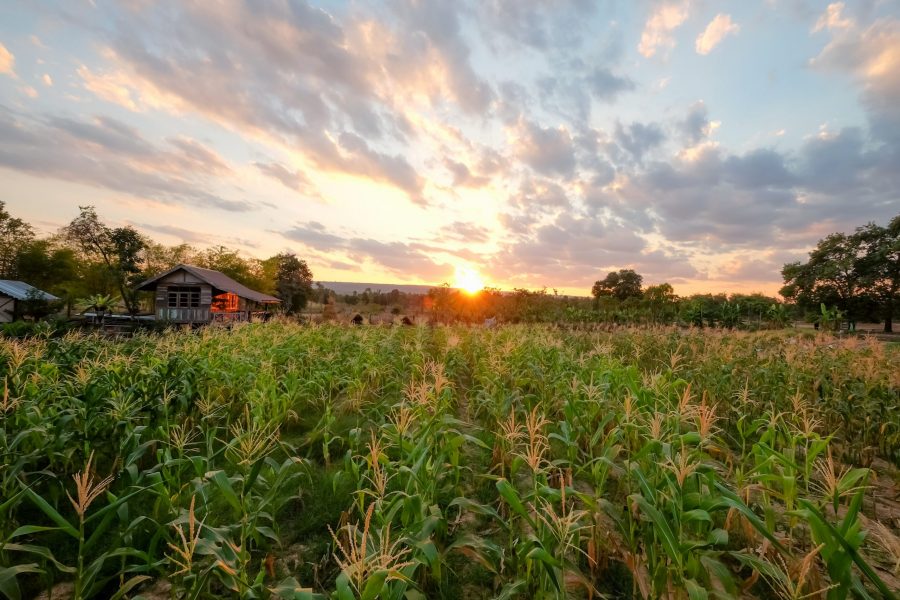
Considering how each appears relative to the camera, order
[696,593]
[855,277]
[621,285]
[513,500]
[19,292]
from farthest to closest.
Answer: [621,285]
[855,277]
[19,292]
[513,500]
[696,593]

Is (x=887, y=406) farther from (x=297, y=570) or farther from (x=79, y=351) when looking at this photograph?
(x=79, y=351)

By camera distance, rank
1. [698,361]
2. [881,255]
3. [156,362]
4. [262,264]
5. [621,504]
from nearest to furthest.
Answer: [621,504]
[156,362]
[698,361]
[881,255]
[262,264]

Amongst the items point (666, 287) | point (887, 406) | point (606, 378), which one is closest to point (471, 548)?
point (606, 378)

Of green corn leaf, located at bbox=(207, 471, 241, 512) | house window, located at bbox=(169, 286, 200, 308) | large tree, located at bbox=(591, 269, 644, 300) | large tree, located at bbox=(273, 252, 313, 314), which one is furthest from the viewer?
large tree, located at bbox=(591, 269, 644, 300)

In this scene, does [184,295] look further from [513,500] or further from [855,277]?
[855,277]

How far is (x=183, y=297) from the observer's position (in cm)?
2964

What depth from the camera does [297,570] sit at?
306 centimetres

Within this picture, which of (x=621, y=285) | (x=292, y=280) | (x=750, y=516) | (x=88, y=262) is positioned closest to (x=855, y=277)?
(x=621, y=285)

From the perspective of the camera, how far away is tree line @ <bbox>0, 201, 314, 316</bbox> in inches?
1422

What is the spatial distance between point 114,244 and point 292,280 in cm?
2226

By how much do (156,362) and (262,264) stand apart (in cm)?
5472

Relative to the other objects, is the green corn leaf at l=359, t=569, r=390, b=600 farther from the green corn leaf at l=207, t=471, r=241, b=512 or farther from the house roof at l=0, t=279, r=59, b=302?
Result: the house roof at l=0, t=279, r=59, b=302

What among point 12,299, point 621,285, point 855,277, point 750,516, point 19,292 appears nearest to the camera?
point 750,516

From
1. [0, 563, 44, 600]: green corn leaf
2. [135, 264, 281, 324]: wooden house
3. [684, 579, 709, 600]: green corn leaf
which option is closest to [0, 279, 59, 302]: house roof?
[135, 264, 281, 324]: wooden house
